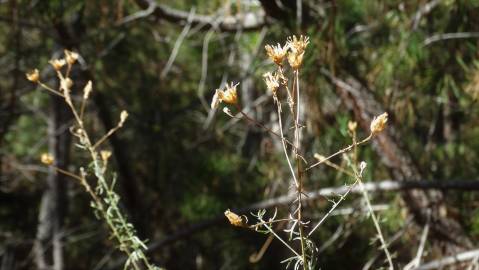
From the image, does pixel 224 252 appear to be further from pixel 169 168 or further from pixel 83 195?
pixel 83 195

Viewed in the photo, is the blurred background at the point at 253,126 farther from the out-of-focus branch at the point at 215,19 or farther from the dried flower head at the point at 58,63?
the dried flower head at the point at 58,63

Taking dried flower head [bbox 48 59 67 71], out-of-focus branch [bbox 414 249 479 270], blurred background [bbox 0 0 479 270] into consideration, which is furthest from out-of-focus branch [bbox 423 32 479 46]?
dried flower head [bbox 48 59 67 71]

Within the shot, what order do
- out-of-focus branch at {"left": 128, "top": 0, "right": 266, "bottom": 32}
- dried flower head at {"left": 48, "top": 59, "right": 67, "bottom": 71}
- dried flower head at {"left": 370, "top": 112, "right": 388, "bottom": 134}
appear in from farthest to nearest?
out-of-focus branch at {"left": 128, "top": 0, "right": 266, "bottom": 32} < dried flower head at {"left": 48, "top": 59, "right": 67, "bottom": 71} < dried flower head at {"left": 370, "top": 112, "right": 388, "bottom": 134}

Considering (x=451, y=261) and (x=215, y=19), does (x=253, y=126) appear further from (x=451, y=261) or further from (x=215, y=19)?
(x=451, y=261)

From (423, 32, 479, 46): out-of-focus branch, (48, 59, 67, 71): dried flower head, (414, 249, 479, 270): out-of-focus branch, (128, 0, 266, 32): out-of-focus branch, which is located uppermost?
(48, 59, 67, 71): dried flower head

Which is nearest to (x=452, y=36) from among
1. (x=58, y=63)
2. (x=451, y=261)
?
(x=451, y=261)

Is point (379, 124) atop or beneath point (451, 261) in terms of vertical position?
atop

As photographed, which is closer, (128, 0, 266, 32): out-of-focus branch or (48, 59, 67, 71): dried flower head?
(48, 59, 67, 71): dried flower head

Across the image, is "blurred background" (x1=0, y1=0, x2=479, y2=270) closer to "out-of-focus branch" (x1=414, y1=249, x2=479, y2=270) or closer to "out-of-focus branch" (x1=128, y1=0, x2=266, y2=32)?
"out-of-focus branch" (x1=128, y1=0, x2=266, y2=32)
